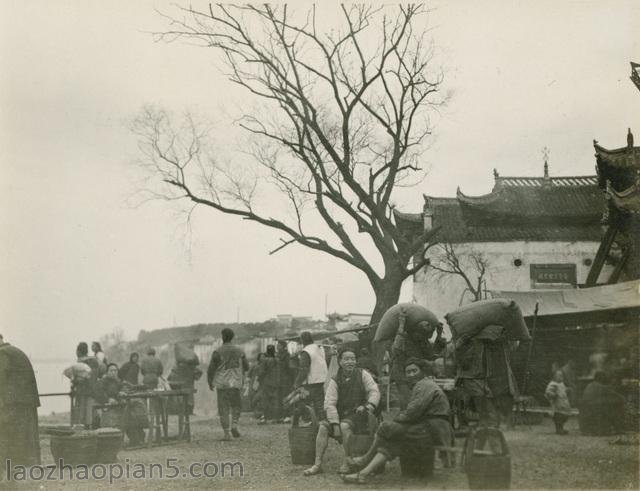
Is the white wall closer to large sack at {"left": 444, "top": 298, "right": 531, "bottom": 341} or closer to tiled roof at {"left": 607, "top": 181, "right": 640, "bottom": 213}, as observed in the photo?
tiled roof at {"left": 607, "top": 181, "right": 640, "bottom": 213}

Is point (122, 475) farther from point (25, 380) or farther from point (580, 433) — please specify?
point (580, 433)

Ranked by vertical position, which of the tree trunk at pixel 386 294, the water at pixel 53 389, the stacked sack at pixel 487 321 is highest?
the tree trunk at pixel 386 294

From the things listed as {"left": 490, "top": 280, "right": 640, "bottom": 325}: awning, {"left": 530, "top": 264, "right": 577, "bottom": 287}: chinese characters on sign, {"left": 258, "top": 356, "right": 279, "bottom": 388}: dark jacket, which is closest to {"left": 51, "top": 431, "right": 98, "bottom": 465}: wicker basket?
{"left": 258, "top": 356, "right": 279, "bottom": 388}: dark jacket

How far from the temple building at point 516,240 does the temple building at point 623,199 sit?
31.5 feet

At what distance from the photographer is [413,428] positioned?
6.63 m

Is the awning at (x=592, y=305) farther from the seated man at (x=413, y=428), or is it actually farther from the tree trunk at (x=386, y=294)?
the seated man at (x=413, y=428)

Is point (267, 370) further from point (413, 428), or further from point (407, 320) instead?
point (413, 428)

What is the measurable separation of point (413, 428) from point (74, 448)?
421 cm

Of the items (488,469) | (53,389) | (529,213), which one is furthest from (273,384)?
(53,389)

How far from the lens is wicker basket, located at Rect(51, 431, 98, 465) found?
8047 mm

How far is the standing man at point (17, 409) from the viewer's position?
739 centimetres

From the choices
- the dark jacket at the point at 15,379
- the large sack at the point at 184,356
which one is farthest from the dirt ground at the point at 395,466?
the large sack at the point at 184,356

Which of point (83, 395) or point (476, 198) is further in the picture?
point (476, 198)

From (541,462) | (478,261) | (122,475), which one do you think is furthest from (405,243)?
(478,261)
